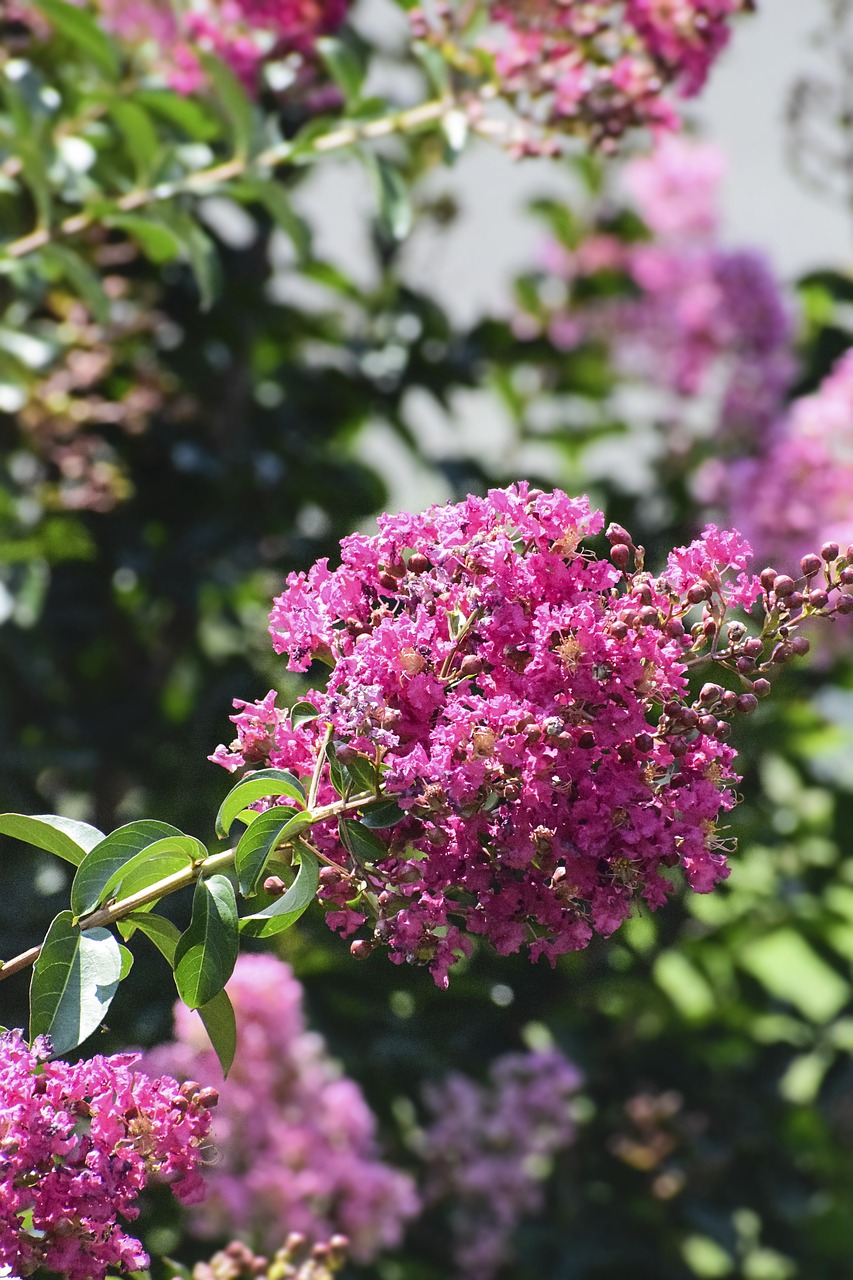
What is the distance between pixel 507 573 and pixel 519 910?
18cm

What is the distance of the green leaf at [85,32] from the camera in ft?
5.70

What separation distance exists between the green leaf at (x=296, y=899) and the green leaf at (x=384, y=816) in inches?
1.4

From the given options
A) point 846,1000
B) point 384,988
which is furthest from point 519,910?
point 846,1000

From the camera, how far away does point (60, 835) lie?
79cm

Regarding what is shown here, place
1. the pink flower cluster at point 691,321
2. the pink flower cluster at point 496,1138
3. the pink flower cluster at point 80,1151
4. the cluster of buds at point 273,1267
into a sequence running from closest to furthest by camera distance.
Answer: the pink flower cluster at point 80,1151 < the cluster of buds at point 273,1267 < the pink flower cluster at point 496,1138 < the pink flower cluster at point 691,321

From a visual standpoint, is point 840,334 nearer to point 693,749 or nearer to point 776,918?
point 776,918

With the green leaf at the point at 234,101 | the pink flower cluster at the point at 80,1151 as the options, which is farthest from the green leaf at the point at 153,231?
the pink flower cluster at the point at 80,1151

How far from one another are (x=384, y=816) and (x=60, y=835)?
184 millimetres

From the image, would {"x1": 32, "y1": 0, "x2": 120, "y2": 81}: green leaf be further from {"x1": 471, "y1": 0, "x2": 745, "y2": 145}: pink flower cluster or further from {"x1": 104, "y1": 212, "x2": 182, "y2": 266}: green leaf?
{"x1": 471, "y1": 0, "x2": 745, "y2": 145}: pink flower cluster

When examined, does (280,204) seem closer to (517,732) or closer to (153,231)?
(153,231)

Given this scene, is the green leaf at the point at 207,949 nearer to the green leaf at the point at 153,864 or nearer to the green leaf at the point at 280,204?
the green leaf at the point at 153,864

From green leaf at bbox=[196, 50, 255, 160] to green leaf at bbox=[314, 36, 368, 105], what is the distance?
0.38 ft

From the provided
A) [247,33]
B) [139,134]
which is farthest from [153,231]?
[247,33]

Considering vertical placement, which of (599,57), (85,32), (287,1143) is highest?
(85,32)
